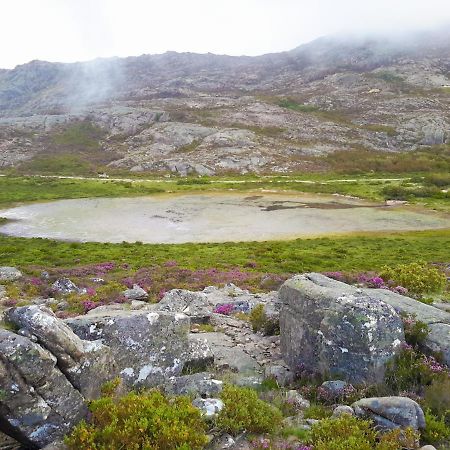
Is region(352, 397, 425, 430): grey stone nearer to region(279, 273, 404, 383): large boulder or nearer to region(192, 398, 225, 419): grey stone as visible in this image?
region(279, 273, 404, 383): large boulder

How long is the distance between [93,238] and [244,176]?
78.1 m

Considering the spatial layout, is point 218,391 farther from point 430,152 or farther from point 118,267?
point 430,152

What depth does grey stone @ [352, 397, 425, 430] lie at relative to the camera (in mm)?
9492

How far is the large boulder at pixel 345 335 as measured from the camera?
38.5 feet

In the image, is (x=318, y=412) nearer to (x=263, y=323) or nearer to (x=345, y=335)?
(x=345, y=335)

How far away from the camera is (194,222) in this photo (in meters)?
64.2

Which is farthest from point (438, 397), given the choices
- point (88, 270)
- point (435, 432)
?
point (88, 270)

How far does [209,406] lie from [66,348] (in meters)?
3.33

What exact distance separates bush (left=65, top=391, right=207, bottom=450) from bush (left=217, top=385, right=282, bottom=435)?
2.04 feet

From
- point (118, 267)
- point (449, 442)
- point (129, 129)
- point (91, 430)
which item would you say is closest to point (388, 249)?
point (118, 267)

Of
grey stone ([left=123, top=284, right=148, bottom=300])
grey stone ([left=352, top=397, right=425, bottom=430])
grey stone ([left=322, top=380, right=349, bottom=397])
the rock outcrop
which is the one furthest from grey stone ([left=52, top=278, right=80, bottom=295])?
grey stone ([left=352, top=397, right=425, bottom=430])

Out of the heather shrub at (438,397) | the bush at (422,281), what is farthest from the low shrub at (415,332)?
the bush at (422,281)

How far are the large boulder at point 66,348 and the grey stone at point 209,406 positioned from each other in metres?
2.18

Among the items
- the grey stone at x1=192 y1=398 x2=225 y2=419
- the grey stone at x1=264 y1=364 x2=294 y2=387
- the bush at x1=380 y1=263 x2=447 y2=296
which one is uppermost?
the grey stone at x1=192 y1=398 x2=225 y2=419
